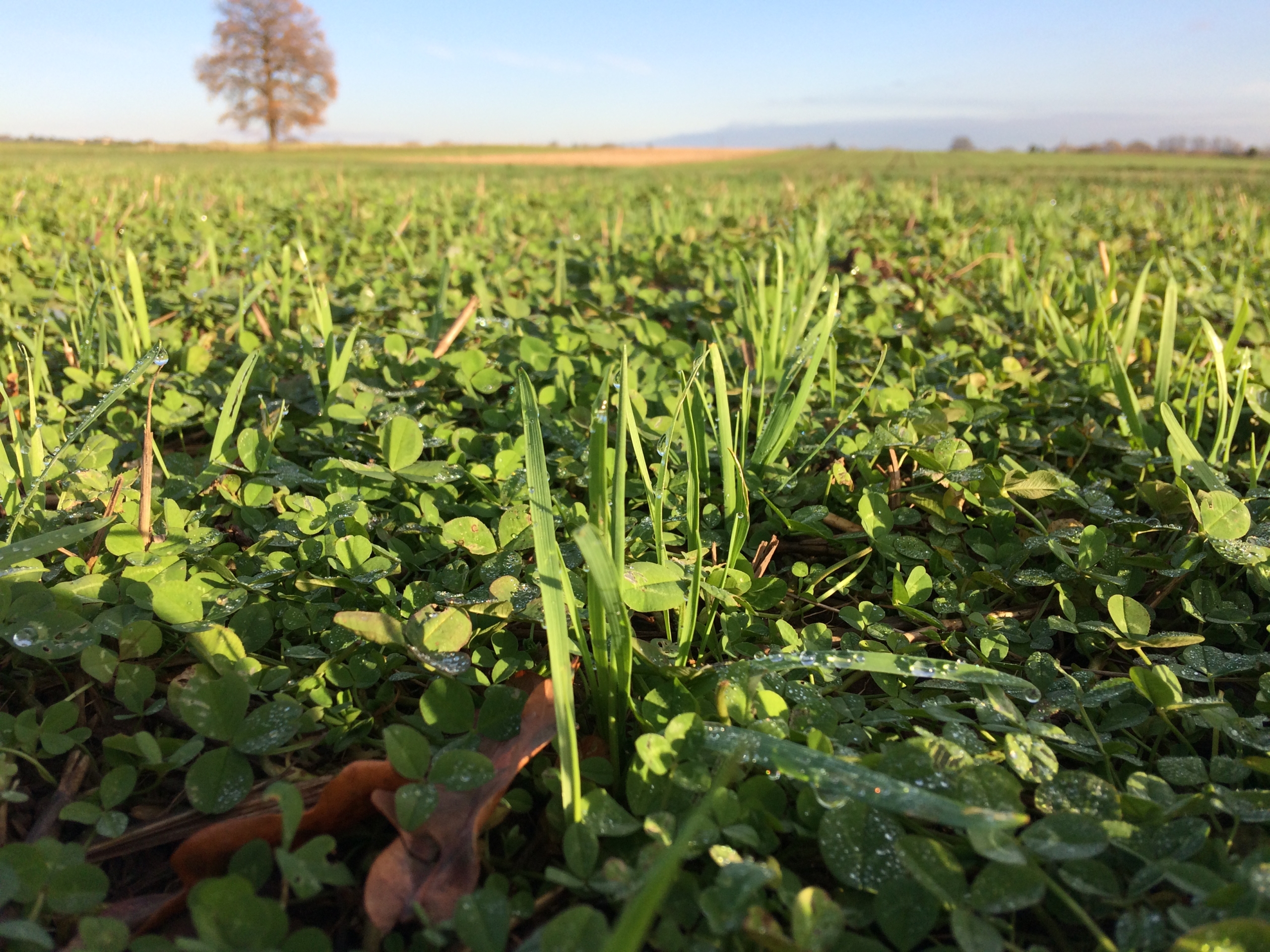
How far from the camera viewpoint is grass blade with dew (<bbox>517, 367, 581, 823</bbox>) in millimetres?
815

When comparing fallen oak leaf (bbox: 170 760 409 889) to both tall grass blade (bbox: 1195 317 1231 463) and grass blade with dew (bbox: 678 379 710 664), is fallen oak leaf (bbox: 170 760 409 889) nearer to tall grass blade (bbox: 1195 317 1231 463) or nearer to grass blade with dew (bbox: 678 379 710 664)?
grass blade with dew (bbox: 678 379 710 664)

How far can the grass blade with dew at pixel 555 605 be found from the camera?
2.68 feet

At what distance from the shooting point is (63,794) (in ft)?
2.98

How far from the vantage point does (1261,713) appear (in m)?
1.06

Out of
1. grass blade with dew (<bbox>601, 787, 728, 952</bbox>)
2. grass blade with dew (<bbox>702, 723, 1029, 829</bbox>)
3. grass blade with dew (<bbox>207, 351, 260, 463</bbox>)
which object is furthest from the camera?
grass blade with dew (<bbox>207, 351, 260, 463</bbox>)

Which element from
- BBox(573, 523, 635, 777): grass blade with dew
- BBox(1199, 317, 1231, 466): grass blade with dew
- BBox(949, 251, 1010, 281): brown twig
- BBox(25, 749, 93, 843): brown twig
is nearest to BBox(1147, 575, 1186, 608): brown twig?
BBox(1199, 317, 1231, 466): grass blade with dew

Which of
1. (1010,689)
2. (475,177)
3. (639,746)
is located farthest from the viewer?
(475,177)

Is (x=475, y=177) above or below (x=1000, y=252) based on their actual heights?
above

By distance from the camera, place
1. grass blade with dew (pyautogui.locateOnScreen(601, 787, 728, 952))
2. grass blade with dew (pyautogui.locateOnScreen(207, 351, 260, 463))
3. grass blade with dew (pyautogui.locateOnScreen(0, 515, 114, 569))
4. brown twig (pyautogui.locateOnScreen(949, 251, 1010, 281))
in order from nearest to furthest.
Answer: grass blade with dew (pyautogui.locateOnScreen(601, 787, 728, 952)) < grass blade with dew (pyautogui.locateOnScreen(0, 515, 114, 569)) < grass blade with dew (pyautogui.locateOnScreen(207, 351, 260, 463)) < brown twig (pyautogui.locateOnScreen(949, 251, 1010, 281))

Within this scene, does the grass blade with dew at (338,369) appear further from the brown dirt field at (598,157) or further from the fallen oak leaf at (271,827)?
the brown dirt field at (598,157)

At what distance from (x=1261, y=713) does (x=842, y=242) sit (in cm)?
310

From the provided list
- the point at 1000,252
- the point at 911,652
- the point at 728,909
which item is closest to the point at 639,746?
the point at 728,909

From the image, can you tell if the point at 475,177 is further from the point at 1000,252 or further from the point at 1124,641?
the point at 1124,641

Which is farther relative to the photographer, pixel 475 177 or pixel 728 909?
pixel 475 177
